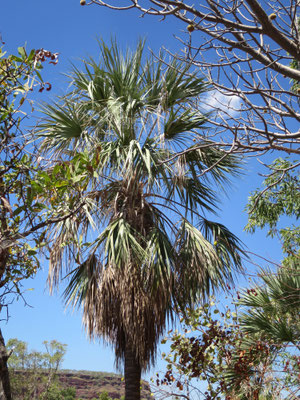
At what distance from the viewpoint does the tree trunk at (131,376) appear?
657 centimetres

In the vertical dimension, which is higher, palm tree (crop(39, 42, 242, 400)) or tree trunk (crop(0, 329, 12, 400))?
palm tree (crop(39, 42, 242, 400))

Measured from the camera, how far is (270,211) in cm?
1135

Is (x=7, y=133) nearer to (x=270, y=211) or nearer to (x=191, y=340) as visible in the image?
(x=191, y=340)

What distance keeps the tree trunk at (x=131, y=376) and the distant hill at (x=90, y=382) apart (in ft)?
132

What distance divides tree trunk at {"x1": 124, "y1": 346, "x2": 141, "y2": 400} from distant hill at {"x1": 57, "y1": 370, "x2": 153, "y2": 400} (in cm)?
4010

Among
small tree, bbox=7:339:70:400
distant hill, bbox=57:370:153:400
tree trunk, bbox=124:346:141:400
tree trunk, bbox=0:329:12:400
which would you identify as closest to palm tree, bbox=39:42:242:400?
tree trunk, bbox=124:346:141:400

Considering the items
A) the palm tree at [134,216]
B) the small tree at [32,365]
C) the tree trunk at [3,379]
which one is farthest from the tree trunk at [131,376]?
the small tree at [32,365]

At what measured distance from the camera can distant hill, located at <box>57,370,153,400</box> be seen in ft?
148

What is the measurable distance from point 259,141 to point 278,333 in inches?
102

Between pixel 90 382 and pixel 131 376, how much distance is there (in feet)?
150

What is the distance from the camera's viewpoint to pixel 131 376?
6.62 m

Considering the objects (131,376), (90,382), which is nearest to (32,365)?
(131,376)

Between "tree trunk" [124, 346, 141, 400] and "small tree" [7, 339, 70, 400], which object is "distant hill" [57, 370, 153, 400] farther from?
"tree trunk" [124, 346, 141, 400]

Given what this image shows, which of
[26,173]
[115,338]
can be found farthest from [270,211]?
[26,173]
